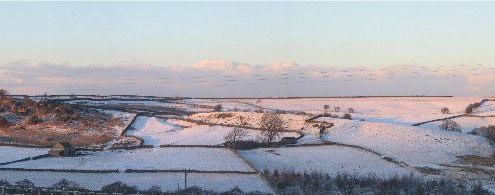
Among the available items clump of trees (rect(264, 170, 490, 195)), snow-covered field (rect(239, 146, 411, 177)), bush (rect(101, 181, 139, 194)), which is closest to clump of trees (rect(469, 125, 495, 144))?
snow-covered field (rect(239, 146, 411, 177))

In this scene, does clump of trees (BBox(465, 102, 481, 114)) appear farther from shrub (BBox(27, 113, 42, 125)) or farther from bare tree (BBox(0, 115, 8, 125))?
bare tree (BBox(0, 115, 8, 125))

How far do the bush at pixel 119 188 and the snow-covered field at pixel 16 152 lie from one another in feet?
54.8

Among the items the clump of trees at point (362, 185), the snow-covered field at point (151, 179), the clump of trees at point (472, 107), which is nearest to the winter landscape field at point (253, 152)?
the snow-covered field at point (151, 179)

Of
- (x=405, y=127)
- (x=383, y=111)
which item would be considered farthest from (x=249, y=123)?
(x=383, y=111)

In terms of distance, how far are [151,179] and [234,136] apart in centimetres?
2019

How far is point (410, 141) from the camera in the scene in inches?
2413

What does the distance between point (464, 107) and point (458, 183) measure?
6202cm

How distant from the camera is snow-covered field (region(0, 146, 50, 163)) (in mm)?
50125

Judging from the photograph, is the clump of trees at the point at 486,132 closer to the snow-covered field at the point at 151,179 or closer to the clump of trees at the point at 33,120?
the snow-covered field at the point at 151,179

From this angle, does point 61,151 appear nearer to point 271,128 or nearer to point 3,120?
point 3,120

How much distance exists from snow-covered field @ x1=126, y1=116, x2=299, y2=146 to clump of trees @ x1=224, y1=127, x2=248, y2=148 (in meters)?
0.49

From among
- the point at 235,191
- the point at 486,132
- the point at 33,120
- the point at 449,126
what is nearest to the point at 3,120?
the point at 33,120

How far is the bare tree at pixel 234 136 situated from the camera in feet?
186

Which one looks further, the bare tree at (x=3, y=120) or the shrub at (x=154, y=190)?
the bare tree at (x=3, y=120)
